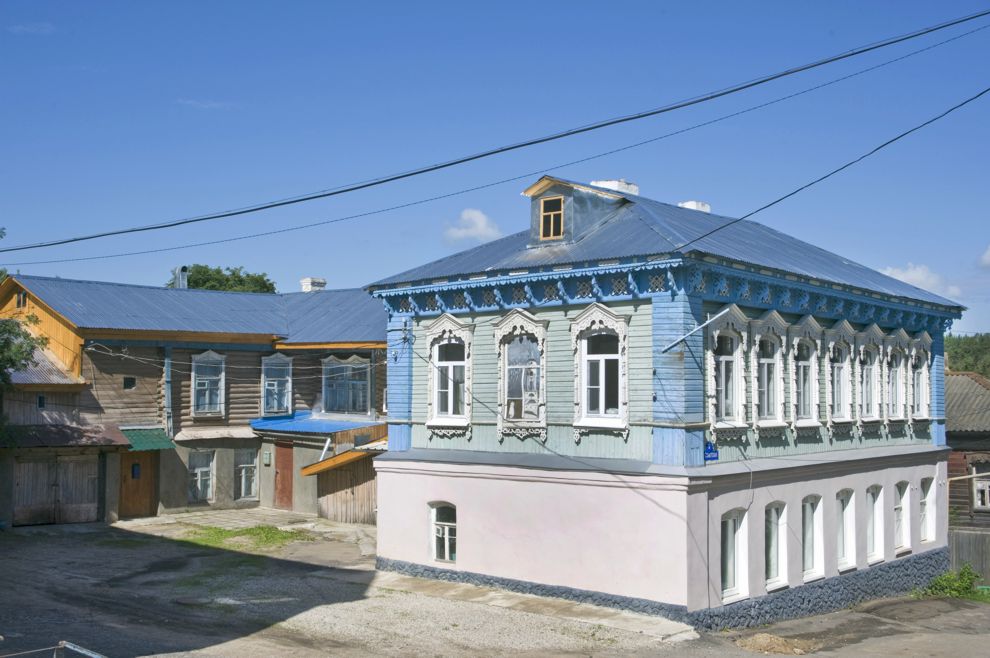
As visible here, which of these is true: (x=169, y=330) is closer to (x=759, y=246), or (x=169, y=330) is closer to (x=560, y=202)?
(x=560, y=202)

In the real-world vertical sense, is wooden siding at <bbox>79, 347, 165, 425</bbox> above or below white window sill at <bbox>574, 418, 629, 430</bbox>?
above

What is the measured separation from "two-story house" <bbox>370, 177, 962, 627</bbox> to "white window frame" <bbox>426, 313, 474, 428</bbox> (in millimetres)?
39

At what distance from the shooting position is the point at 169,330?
31.1 meters

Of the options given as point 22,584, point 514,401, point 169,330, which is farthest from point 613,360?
point 169,330

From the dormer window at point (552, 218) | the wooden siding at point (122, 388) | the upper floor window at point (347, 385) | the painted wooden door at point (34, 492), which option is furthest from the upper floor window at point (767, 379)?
the painted wooden door at point (34, 492)

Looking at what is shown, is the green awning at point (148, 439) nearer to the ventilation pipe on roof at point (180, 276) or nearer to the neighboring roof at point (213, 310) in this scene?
the neighboring roof at point (213, 310)

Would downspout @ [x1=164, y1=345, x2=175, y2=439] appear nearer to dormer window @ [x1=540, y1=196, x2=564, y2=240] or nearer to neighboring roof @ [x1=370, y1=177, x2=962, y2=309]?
neighboring roof @ [x1=370, y1=177, x2=962, y2=309]

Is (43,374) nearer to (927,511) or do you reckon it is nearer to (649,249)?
(649,249)

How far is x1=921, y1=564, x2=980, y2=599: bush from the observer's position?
1012 inches

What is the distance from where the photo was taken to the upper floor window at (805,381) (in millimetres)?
21656

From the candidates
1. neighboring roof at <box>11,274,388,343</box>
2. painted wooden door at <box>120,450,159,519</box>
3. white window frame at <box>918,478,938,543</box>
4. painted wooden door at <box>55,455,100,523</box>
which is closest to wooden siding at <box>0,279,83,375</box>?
neighboring roof at <box>11,274,388,343</box>

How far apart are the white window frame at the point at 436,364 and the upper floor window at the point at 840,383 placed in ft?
27.0

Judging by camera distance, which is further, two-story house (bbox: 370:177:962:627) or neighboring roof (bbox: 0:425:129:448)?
neighboring roof (bbox: 0:425:129:448)

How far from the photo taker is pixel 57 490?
28688 mm
